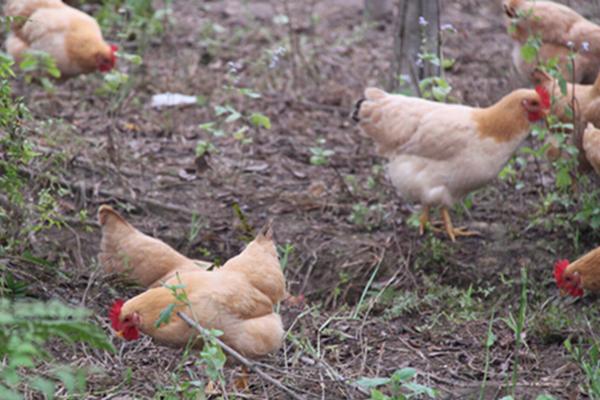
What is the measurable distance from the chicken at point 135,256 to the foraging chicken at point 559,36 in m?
3.13

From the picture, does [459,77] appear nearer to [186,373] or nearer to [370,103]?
[370,103]

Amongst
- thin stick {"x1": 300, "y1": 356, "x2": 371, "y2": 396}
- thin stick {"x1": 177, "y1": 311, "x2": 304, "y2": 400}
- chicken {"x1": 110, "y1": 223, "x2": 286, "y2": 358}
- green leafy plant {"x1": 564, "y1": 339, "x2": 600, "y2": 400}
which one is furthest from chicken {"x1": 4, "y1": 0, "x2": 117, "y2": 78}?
→ green leafy plant {"x1": 564, "y1": 339, "x2": 600, "y2": 400}

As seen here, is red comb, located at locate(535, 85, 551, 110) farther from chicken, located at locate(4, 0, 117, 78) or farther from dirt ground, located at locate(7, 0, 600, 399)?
chicken, located at locate(4, 0, 117, 78)

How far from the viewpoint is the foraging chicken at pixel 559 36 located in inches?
271

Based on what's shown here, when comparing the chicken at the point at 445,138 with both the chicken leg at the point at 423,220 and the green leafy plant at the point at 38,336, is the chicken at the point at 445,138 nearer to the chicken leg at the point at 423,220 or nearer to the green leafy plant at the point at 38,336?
the chicken leg at the point at 423,220

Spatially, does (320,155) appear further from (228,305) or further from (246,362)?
(246,362)

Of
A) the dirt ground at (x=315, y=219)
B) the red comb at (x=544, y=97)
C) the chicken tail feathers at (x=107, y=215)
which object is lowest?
the dirt ground at (x=315, y=219)

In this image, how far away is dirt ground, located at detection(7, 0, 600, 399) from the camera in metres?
4.60

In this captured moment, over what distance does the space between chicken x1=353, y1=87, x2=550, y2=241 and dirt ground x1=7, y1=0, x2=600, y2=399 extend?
38 cm

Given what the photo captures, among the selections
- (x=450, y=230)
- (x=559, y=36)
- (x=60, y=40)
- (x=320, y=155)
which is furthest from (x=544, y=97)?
(x=60, y=40)

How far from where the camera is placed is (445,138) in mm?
5742

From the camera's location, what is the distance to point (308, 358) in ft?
15.1

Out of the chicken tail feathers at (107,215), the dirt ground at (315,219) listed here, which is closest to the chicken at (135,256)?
the chicken tail feathers at (107,215)

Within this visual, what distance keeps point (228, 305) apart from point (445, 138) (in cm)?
209
